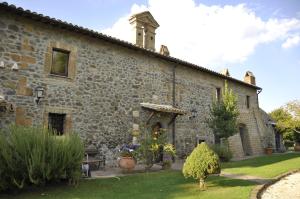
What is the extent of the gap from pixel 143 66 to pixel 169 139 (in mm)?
4187

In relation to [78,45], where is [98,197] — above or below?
below

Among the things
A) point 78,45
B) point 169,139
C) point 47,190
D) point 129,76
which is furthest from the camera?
point 169,139

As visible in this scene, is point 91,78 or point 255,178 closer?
point 255,178

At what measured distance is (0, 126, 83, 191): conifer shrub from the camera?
22.8ft

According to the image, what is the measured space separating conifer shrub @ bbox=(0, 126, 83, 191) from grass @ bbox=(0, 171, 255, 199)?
0.38m

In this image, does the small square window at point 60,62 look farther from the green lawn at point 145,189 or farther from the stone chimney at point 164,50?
the stone chimney at point 164,50

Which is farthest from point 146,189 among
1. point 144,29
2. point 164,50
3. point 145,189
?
point 164,50

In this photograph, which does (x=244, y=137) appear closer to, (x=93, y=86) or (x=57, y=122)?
(x=93, y=86)

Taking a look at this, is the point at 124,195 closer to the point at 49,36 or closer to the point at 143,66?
the point at 49,36

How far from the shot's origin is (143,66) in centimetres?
1430

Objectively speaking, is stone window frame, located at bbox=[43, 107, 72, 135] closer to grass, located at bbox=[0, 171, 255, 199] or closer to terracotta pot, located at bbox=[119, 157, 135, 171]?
terracotta pot, located at bbox=[119, 157, 135, 171]

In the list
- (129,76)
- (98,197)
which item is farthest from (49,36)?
(98,197)

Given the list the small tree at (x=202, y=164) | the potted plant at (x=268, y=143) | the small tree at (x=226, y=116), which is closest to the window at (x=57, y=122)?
the small tree at (x=202, y=164)

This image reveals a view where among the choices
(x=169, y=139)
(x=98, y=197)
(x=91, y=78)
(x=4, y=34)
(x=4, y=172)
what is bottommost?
(x=98, y=197)
